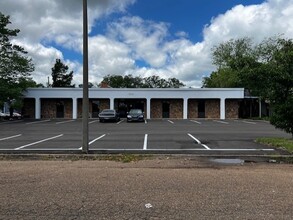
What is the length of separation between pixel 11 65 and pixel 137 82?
78.4 m

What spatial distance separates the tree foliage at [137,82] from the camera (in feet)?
381

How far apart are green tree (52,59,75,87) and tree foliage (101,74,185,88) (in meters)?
11.5

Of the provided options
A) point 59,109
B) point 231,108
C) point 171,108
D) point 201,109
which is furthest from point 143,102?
point 231,108

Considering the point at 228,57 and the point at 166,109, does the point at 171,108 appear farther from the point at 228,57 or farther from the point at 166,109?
the point at 228,57

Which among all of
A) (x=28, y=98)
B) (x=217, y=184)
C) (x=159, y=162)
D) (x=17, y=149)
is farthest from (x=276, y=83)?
(x=28, y=98)

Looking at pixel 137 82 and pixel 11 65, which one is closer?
pixel 11 65

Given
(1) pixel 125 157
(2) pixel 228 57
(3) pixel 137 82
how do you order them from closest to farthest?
1. (1) pixel 125 157
2. (2) pixel 228 57
3. (3) pixel 137 82

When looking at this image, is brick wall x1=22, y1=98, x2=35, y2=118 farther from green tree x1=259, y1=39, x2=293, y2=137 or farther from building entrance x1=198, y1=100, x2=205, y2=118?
green tree x1=259, y1=39, x2=293, y2=137

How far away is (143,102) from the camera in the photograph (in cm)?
5006

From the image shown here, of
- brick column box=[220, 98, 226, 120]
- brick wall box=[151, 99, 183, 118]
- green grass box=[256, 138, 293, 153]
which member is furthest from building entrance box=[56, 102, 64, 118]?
green grass box=[256, 138, 293, 153]

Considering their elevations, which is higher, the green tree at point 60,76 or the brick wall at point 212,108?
the green tree at point 60,76

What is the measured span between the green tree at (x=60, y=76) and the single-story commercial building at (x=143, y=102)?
60079 mm

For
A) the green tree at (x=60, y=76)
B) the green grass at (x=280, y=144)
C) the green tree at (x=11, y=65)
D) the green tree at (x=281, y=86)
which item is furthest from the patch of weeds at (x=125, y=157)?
the green tree at (x=60, y=76)

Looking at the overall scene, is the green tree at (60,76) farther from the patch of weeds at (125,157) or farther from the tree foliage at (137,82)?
the patch of weeds at (125,157)
